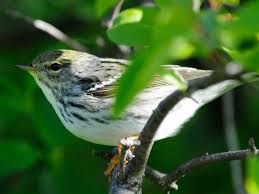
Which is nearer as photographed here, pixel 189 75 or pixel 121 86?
pixel 121 86

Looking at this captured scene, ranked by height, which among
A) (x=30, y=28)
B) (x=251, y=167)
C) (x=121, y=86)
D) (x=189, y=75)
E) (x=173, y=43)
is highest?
(x=30, y=28)

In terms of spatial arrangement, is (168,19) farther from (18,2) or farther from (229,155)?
(18,2)

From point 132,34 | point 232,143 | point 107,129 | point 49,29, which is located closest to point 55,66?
point 49,29

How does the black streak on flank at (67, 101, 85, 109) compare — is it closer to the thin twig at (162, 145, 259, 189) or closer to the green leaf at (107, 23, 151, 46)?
the thin twig at (162, 145, 259, 189)

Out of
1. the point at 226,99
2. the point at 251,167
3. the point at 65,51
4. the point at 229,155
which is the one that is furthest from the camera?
the point at 226,99

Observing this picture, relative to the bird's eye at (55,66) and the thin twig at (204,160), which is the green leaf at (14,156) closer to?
the bird's eye at (55,66)

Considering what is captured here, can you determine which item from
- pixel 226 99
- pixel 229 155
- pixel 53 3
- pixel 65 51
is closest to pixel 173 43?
pixel 229 155

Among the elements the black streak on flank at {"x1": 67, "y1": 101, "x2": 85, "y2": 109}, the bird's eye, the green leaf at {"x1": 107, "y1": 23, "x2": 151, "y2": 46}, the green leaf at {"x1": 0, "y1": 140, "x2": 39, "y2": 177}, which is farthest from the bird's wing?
the green leaf at {"x1": 107, "y1": 23, "x2": 151, "y2": 46}
